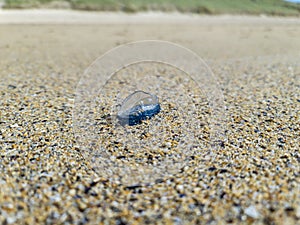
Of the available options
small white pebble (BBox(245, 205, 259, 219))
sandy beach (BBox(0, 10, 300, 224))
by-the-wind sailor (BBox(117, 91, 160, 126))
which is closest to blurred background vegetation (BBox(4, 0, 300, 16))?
sandy beach (BBox(0, 10, 300, 224))

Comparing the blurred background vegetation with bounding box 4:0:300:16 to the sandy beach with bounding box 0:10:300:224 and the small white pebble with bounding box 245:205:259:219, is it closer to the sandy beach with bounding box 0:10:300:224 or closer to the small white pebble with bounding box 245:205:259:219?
the sandy beach with bounding box 0:10:300:224

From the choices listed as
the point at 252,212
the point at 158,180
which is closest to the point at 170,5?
the point at 158,180

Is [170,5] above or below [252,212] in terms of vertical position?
above

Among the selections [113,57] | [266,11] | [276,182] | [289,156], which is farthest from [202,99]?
[266,11]

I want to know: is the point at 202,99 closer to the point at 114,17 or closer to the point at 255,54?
the point at 255,54

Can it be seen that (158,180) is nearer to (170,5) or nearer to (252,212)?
(252,212)

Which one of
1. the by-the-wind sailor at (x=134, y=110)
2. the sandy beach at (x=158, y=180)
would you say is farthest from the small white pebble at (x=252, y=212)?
the by-the-wind sailor at (x=134, y=110)

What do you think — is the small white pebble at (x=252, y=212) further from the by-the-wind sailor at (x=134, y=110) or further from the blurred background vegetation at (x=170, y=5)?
the blurred background vegetation at (x=170, y=5)

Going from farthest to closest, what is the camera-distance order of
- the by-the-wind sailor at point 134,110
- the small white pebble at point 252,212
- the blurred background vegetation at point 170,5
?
the blurred background vegetation at point 170,5, the by-the-wind sailor at point 134,110, the small white pebble at point 252,212
